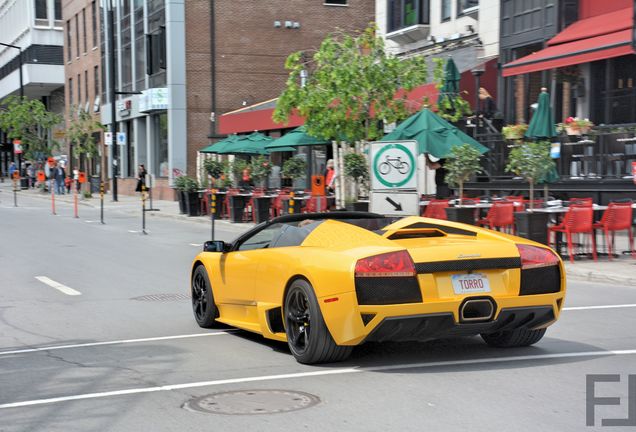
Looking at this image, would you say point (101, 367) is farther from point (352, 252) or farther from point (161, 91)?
point (161, 91)

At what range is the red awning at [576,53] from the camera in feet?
74.7

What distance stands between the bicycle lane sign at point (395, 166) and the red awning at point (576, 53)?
8.99 m

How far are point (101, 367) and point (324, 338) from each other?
6.46ft

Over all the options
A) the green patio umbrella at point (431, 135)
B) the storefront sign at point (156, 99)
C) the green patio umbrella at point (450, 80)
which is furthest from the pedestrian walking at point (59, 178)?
the green patio umbrella at point (431, 135)

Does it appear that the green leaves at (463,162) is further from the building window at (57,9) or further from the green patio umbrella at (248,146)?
the building window at (57,9)

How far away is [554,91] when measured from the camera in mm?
27438

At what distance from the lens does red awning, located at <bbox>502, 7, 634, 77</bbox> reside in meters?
23.0

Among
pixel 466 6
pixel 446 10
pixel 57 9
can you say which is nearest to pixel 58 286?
pixel 466 6

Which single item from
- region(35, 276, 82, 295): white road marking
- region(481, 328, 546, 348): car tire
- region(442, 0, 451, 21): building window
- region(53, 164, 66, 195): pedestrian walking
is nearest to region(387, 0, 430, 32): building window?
region(442, 0, 451, 21): building window

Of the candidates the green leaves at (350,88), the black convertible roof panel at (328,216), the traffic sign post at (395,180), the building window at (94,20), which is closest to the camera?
the black convertible roof panel at (328,216)

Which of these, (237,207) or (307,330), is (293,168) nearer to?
(237,207)

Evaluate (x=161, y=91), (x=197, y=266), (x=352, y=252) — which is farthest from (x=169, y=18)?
(x=352, y=252)

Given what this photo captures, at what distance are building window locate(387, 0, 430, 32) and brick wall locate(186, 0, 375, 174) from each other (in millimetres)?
11623

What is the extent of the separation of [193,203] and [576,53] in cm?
1432
